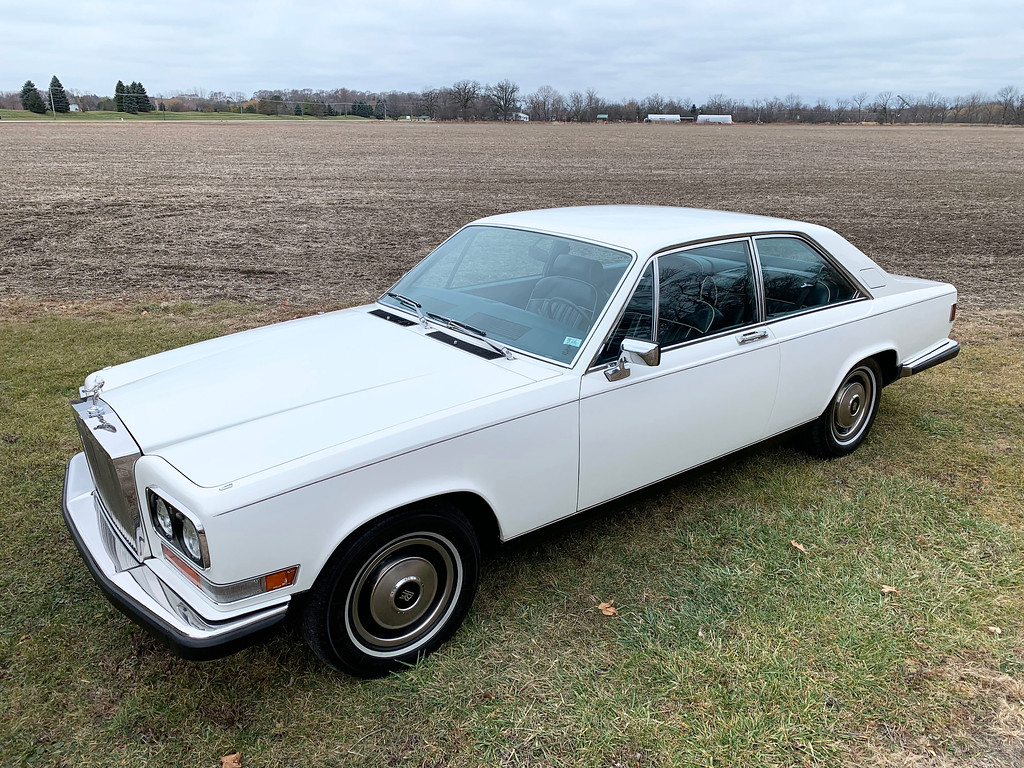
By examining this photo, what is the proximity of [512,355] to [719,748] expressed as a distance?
5.66 ft

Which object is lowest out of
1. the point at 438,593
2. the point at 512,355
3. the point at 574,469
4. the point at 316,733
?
the point at 316,733

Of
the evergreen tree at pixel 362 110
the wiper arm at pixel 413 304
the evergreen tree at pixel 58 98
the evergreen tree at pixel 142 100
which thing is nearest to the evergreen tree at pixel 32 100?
the evergreen tree at pixel 58 98

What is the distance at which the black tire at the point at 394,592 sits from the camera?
2564 millimetres

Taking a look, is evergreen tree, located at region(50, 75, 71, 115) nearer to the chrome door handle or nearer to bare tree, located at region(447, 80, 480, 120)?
bare tree, located at region(447, 80, 480, 120)

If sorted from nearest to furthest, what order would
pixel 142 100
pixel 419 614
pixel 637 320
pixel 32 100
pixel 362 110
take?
pixel 419 614, pixel 637 320, pixel 32 100, pixel 142 100, pixel 362 110

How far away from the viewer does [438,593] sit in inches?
115

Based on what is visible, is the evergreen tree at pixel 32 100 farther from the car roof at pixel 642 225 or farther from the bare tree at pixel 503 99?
the car roof at pixel 642 225

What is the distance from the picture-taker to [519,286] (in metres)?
3.69

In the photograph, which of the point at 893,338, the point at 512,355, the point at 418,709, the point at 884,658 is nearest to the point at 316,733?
the point at 418,709

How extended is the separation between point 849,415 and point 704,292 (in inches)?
65.3

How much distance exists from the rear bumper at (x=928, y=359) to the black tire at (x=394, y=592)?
11.0 ft

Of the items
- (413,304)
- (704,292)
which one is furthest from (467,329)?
(704,292)

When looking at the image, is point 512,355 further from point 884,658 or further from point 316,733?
point 884,658

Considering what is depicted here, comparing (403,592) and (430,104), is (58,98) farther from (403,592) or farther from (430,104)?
(403,592)
